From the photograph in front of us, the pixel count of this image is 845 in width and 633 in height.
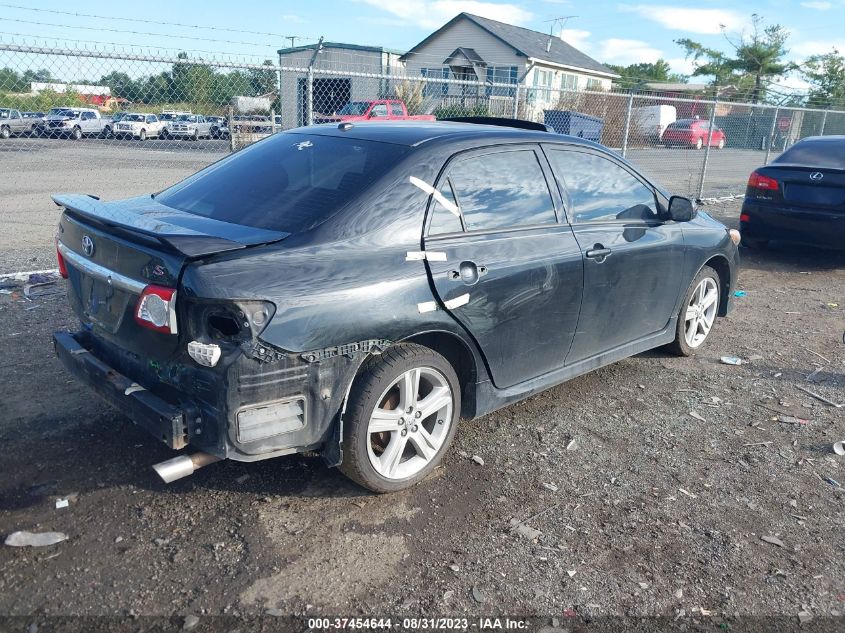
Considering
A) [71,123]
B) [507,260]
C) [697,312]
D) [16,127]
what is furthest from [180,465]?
[16,127]

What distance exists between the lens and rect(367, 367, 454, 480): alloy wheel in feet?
10.7

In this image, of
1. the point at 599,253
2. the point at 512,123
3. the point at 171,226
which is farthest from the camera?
the point at 512,123

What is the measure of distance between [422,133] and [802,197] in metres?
6.59

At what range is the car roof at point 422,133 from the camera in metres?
3.66

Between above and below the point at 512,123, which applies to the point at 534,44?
above

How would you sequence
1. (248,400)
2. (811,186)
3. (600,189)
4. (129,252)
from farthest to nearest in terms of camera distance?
(811,186) < (600,189) < (129,252) < (248,400)

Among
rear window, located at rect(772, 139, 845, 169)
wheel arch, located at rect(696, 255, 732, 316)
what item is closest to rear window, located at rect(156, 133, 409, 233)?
wheel arch, located at rect(696, 255, 732, 316)

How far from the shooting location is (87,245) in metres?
3.29

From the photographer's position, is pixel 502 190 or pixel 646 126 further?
pixel 646 126

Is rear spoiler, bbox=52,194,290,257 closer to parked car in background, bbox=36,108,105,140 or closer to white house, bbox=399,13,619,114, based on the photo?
parked car in background, bbox=36,108,105,140

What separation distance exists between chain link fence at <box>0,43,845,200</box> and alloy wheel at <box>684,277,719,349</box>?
3.84 m

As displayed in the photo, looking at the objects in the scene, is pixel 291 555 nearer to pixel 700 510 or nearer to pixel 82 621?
pixel 82 621

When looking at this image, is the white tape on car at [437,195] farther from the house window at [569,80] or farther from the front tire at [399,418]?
the house window at [569,80]

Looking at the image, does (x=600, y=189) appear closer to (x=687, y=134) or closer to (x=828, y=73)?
(x=687, y=134)
